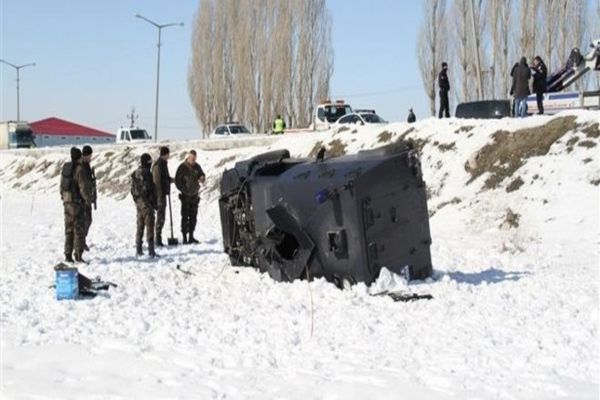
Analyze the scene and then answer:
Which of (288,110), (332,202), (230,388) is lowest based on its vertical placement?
(230,388)

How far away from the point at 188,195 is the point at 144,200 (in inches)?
89.0

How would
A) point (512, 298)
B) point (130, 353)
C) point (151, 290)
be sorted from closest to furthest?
point (130, 353) < point (512, 298) < point (151, 290)

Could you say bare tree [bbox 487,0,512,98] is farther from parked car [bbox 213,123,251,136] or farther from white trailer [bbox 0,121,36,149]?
white trailer [bbox 0,121,36,149]

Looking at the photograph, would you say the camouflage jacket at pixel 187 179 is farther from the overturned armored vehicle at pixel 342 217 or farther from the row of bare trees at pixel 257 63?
the row of bare trees at pixel 257 63

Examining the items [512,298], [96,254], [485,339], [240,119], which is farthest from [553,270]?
[240,119]

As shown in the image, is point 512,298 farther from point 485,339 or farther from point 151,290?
point 151,290

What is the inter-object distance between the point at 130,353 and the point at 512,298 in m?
4.29

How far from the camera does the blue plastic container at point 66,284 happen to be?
8375 mm

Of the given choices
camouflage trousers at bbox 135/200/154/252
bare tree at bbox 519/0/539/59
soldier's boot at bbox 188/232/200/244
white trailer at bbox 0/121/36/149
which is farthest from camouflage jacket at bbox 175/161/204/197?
white trailer at bbox 0/121/36/149

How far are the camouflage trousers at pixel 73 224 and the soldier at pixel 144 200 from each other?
1.05 meters

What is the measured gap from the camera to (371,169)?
27.4 feet

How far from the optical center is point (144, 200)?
469 inches

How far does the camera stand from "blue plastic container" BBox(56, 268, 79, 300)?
27.5 feet

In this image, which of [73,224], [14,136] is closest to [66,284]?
[73,224]
